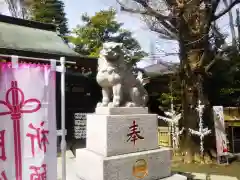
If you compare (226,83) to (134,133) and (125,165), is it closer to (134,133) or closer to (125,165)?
(134,133)

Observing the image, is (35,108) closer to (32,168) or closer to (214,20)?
(32,168)

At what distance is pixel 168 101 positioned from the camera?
32.1 feet

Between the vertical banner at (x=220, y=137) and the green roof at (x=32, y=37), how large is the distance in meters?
4.89

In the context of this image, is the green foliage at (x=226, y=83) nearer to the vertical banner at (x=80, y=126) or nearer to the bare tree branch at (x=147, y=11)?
the bare tree branch at (x=147, y=11)

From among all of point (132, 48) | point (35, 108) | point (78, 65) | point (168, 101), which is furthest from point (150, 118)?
point (132, 48)

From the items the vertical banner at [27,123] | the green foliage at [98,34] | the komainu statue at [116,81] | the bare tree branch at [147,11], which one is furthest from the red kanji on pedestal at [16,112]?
the green foliage at [98,34]

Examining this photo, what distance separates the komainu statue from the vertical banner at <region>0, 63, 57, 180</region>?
1.38 meters

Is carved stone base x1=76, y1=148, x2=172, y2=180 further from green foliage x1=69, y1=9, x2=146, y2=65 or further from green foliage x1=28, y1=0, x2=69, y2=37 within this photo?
green foliage x1=28, y1=0, x2=69, y2=37

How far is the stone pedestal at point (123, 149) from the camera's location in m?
3.19

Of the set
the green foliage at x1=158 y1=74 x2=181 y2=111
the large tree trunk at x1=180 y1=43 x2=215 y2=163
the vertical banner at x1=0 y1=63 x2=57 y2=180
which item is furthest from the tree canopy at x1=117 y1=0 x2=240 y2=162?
the vertical banner at x1=0 y1=63 x2=57 y2=180

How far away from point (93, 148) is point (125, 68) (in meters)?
1.43

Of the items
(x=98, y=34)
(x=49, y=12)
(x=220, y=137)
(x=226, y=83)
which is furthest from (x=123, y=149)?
(x=49, y=12)

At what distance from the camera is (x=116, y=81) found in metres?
3.54

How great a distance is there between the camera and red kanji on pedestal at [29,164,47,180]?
209cm
